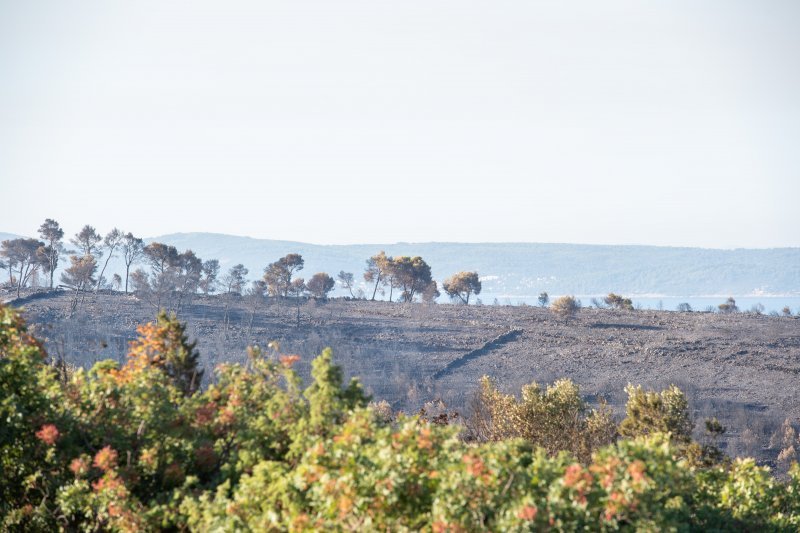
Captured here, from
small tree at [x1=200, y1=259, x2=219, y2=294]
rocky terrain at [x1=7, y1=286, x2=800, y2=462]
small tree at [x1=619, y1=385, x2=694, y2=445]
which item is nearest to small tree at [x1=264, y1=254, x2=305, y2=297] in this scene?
small tree at [x1=200, y1=259, x2=219, y2=294]

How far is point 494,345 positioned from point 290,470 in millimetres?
58889

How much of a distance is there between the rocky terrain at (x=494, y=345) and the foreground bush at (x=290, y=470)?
111 ft

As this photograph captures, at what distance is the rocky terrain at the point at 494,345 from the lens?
52812 mm

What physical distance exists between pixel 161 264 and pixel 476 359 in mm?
34019

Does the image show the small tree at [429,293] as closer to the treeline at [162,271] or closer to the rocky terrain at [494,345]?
the treeline at [162,271]

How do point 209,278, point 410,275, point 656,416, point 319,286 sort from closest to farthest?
point 656,416 → point 209,278 → point 410,275 → point 319,286

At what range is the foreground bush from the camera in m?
8.88

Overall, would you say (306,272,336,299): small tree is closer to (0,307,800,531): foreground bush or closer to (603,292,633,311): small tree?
(603,292,633,311): small tree

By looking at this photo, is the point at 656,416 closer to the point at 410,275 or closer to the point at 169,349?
the point at 169,349

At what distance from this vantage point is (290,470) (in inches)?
467

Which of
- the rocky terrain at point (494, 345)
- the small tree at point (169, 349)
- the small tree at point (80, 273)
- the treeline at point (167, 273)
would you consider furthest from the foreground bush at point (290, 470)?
the small tree at point (80, 273)

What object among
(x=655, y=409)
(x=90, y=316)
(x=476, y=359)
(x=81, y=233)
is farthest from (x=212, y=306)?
(x=655, y=409)

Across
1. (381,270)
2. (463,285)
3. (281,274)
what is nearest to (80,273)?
(281,274)

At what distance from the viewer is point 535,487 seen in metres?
9.39
